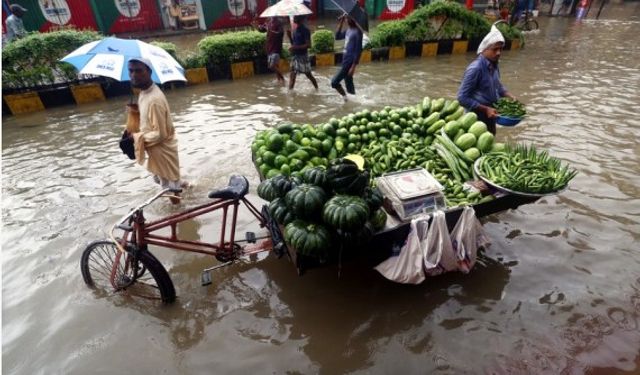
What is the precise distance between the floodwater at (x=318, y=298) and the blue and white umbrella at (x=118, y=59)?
195cm

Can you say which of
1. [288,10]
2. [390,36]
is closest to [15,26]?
[288,10]

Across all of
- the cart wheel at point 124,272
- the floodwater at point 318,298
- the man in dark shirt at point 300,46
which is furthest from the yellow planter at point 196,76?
the cart wheel at point 124,272

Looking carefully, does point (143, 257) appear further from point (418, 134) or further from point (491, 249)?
point (491, 249)

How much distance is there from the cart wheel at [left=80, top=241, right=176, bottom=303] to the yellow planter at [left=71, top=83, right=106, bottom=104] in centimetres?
673

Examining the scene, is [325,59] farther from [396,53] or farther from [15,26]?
[15,26]

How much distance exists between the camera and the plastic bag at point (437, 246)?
2.96m

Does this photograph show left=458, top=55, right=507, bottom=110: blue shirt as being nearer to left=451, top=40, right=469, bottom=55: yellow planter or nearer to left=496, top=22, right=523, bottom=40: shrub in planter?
left=451, top=40, right=469, bottom=55: yellow planter

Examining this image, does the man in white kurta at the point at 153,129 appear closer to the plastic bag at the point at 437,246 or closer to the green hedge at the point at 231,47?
the plastic bag at the point at 437,246

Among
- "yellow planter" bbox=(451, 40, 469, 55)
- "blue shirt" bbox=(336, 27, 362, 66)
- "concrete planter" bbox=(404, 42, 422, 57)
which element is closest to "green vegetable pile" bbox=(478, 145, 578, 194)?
"blue shirt" bbox=(336, 27, 362, 66)

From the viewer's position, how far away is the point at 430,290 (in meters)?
3.54

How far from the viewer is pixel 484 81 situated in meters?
4.50

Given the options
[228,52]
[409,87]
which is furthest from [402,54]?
[228,52]

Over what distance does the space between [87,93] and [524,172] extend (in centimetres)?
977

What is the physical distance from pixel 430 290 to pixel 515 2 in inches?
707
